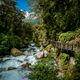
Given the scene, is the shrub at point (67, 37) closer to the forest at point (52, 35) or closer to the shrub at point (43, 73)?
the forest at point (52, 35)

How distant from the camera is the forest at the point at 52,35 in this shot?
12.6 meters

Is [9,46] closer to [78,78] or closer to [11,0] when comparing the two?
[11,0]

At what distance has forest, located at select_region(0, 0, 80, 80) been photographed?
41.3 ft

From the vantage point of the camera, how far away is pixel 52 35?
77.4 ft

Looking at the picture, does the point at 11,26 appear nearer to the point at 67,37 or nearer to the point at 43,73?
the point at 67,37

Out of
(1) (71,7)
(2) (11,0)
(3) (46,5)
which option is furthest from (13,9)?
(1) (71,7)

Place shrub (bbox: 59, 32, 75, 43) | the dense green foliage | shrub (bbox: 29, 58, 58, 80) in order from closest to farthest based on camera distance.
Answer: shrub (bbox: 29, 58, 58, 80) < shrub (bbox: 59, 32, 75, 43) < the dense green foliage

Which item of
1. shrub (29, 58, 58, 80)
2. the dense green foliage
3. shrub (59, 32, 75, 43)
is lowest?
shrub (29, 58, 58, 80)

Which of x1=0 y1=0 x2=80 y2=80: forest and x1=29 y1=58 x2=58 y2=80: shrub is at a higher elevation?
x1=0 y1=0 x2=80 y2=80: forest

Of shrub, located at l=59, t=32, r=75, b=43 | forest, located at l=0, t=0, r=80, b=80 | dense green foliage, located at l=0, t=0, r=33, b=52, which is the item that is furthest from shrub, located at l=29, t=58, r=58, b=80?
dense green foliage, located at l=0, t=0, r=33, b=52

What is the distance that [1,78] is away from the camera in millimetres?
15383

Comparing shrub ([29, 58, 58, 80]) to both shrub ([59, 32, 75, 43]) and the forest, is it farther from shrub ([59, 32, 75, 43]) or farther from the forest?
shrub ([59, 32, 75, 43])

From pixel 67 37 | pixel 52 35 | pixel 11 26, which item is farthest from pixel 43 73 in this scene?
pixel 11 26

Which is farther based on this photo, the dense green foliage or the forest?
the dense green foliage
